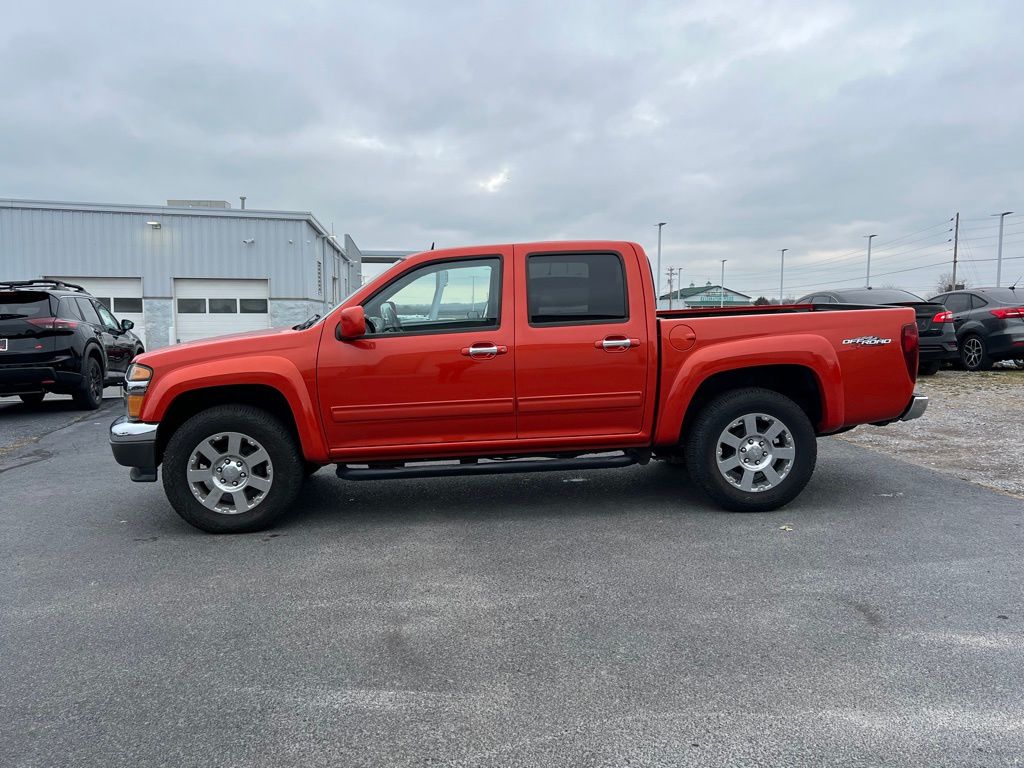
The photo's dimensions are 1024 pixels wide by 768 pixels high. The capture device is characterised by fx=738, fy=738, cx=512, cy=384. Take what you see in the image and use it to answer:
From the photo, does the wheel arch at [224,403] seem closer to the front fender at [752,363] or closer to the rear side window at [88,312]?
the front fender at [752,363]

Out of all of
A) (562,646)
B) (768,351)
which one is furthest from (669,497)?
(562,646)

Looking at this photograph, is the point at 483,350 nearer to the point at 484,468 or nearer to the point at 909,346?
the point at 484,468

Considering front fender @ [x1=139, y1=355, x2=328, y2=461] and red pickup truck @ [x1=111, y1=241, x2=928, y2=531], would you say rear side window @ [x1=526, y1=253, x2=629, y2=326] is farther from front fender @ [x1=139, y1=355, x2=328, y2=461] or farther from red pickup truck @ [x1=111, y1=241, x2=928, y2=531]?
front fender @ [x1=139, y1=355, x2=328, y2=461]

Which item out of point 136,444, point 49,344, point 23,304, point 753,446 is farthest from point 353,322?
point 23,304

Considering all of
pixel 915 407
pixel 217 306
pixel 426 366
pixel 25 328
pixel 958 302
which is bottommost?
pixel 915 407

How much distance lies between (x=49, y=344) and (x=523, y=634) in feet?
31.0

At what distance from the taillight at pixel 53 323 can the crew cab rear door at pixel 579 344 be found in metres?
8.07

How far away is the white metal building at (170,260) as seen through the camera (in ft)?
84.1

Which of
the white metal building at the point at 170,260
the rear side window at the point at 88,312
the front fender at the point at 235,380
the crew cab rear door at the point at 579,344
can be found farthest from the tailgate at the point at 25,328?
the white metal building at the point at 170,260

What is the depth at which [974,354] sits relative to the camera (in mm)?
13898

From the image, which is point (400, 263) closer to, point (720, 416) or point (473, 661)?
point (720, 416)

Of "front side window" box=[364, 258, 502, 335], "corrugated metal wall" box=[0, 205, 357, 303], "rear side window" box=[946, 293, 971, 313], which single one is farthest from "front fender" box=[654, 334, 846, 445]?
"corrugated metal wall" box=[0, 205, 357, 303]

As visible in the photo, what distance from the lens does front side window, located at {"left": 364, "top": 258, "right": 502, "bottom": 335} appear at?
4918 millimetres

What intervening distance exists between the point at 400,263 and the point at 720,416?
241 centimetres
